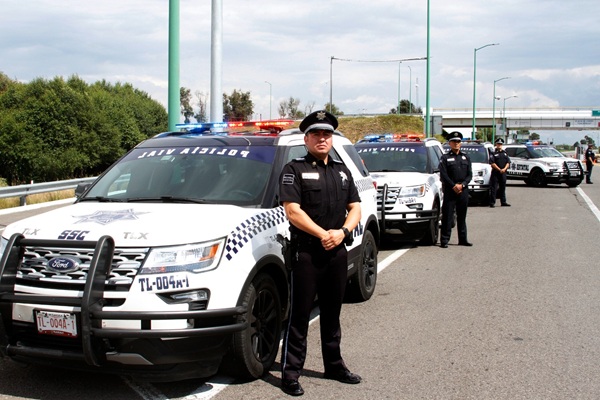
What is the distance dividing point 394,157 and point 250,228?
7.92 metres

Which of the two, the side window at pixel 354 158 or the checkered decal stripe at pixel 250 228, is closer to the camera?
the checkered decal stripe at pixel 250 228

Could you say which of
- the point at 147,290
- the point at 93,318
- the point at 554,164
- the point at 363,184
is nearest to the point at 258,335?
the point at 147,290

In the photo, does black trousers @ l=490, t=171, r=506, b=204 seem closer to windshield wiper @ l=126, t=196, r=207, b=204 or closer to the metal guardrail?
the metal guardrail

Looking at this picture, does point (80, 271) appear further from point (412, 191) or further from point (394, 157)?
point (394, 157)

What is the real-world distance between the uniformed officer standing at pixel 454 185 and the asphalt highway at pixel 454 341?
24.2 inches

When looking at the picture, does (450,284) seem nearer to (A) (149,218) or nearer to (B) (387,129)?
(A) (149,218)

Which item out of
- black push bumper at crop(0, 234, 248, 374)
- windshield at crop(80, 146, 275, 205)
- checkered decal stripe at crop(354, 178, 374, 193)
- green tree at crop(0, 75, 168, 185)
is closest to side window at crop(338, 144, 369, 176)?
checkered decal stripe at crop(354, 178, 374, 193)

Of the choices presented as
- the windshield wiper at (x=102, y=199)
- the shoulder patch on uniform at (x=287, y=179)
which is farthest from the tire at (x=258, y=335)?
the windshield wiper at (x=102, y=199)

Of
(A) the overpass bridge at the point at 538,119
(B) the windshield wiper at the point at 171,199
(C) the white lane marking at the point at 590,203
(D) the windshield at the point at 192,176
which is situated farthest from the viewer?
(A) the overpass bridge at the point at 538,119

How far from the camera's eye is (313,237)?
4434mm

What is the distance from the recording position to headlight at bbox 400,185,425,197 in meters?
10.6

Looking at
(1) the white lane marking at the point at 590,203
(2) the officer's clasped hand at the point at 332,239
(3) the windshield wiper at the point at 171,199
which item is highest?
(3) the windshield wiper at the point at 171,199

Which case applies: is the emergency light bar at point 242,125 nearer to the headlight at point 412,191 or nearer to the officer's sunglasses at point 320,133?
the officer's sunglasses at point 320,133

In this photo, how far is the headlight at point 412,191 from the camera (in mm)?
10602
